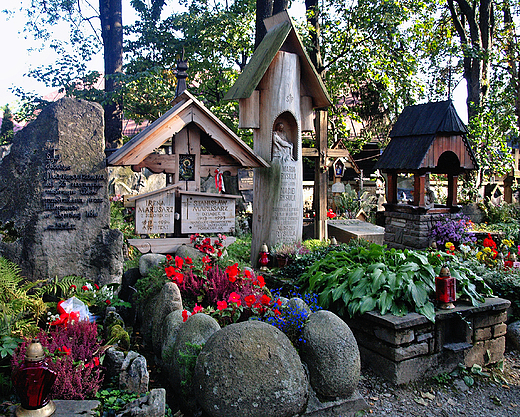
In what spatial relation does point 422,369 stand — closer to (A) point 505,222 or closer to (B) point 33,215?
(B) point 33,215

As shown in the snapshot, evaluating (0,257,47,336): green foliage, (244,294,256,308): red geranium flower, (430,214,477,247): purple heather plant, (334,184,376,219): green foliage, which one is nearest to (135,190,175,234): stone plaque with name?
(0,257,47,336): green foliage

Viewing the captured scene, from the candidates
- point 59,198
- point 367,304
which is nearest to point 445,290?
point 367,304

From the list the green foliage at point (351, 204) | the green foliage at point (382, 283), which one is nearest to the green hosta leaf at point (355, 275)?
the green foliage at point (382, 283)

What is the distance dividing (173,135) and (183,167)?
485 mm

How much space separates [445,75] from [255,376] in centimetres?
2249

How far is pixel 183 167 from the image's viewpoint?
6.12 metres

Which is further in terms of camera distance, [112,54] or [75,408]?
[112,54]

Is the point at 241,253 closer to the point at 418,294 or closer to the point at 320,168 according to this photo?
the point at 320,168

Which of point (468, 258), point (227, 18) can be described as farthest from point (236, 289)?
point (227, 18)

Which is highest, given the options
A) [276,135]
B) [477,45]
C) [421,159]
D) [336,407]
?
[477,45]

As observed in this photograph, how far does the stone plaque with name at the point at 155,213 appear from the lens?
225 inches

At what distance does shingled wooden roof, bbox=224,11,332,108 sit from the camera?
7113 millimetres

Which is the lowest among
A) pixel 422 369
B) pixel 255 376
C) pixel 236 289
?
pixel 422 369

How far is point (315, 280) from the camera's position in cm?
530
